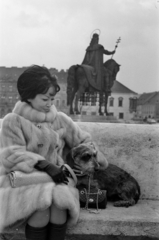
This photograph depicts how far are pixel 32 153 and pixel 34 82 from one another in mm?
491

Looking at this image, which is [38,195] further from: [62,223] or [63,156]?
[63,156]

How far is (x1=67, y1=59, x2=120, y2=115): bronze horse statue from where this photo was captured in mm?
11844

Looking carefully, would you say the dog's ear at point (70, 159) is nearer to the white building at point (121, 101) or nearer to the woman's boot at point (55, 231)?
the woman's boot at point (55, 231)

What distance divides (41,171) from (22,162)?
5.4 inches

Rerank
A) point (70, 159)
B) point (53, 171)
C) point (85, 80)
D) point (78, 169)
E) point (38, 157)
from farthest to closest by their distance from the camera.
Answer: point (85, 80), point (70, 159), point (78, 169), point (38, 157), point (53, 171)

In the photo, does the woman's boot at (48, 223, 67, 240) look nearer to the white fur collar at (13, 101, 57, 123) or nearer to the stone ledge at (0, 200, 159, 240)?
the stone ledge at (0, 200, 159, 240)

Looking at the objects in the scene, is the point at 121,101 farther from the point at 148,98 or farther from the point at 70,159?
the point at 70,159

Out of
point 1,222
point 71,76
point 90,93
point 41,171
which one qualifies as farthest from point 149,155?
point 90,93

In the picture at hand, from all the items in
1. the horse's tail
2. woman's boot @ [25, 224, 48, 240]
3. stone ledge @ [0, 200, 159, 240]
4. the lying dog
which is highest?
the horse's tail

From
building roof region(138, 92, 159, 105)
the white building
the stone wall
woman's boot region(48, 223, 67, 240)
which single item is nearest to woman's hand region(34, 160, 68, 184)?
woman's boot region(48, 223, 67, 240)

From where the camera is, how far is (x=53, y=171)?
2041mm

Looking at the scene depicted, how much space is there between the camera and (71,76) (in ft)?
38.5

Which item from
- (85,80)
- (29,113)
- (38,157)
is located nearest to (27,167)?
(38,157)

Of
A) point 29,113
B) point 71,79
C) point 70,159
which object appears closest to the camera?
point 29,113
